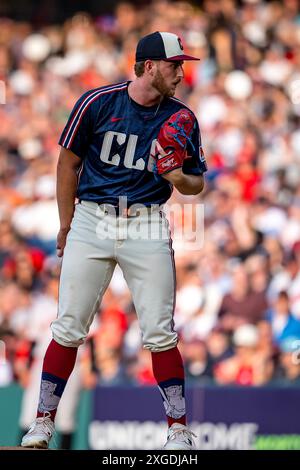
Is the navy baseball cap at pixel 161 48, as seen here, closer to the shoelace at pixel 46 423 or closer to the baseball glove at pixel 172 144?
the baseball glove at pixel 172 144

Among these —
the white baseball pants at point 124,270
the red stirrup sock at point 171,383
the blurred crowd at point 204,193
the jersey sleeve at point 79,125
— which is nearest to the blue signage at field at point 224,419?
the blurred crowd at point 204,193

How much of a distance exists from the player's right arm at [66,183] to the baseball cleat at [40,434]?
3.01 ft

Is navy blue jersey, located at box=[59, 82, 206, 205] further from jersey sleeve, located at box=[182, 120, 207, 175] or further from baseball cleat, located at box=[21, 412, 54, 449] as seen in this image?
baseball cleat, located at box=[21, 412, 54, 449]

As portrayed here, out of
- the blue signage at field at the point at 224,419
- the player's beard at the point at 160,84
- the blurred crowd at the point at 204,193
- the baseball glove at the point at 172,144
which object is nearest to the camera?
the baseball glove at the point at 172,144

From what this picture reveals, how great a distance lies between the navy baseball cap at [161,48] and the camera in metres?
5.65

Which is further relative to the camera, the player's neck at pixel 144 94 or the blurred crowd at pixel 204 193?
the blurred crowd at pixel 204 193

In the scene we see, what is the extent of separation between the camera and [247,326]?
1098 centimetres

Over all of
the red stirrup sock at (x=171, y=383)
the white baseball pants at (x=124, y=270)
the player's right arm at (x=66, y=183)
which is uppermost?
the player's right arm at (x=66, y=183)

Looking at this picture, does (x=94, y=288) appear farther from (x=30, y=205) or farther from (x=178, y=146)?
(x=30, y=205)

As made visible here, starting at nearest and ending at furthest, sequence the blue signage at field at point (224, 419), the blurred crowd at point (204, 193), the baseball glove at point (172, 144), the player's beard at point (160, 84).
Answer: the baseball glove at point (172, 144) < the player's beard at point (160, 84) < the blue signage at field at point (224, 419) < the blurred crowd at point (204, 193)

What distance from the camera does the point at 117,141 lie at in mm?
5734

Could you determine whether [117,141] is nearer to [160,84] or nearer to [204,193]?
[160,84]

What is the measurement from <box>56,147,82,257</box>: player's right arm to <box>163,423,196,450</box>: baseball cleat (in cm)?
114

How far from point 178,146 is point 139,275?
2.31ft
